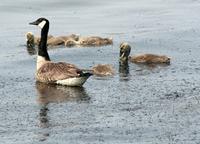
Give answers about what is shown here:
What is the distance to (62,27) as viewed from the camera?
2183cm

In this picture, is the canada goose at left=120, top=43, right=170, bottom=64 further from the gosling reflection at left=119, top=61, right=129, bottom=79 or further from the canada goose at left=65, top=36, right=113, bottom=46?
the canada goose at left=65, top=36, right=113, bottom=46

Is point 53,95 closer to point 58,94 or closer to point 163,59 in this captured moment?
point 58,94

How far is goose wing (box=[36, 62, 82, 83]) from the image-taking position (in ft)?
50.8

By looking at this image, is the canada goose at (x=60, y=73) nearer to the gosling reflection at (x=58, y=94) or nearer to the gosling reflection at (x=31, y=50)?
the gosling reflection at (x=58, y=94)

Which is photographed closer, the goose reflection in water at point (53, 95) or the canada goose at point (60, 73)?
the goose reflection in water at point (53, 95)

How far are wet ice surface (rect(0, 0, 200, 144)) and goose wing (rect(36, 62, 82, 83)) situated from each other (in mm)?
249

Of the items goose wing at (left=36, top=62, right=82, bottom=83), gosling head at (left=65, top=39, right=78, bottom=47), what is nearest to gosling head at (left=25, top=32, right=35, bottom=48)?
gosling head at (left=65, top=39, right=78, bottom=47)

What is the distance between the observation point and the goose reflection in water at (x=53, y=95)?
1309 centimetres

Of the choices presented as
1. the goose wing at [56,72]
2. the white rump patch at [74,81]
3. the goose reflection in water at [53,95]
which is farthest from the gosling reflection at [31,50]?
the white rump patch at [74,81]

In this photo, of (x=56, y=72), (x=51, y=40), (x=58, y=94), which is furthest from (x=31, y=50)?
(x=58, y=94)

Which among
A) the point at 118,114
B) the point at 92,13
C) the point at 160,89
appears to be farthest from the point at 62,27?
the point at 118,114

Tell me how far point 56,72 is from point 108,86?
4.12 feet

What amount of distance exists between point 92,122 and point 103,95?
1985 mm

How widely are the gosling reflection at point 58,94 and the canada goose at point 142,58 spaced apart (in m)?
2.15
